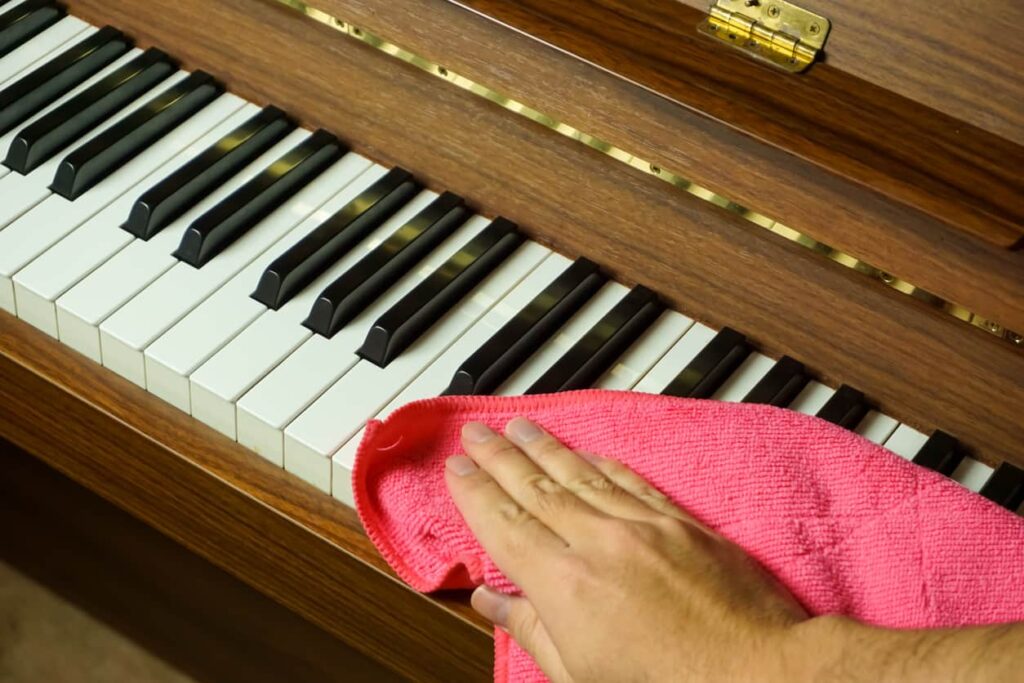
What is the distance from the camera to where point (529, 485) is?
1.29m

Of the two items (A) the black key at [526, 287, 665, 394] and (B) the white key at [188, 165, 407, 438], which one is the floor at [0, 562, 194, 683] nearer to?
(B) the white key at [188, 165, 407, 438]

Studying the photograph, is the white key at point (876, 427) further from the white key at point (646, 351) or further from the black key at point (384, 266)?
the black key at point (384, 266)

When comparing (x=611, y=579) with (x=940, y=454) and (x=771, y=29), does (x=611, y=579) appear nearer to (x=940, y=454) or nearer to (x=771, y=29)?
(x=940, y=454)

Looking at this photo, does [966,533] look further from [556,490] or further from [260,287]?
[260,287]

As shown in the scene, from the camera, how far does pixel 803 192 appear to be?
1451 mm

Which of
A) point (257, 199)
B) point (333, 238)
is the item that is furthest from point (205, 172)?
point (333, 238)

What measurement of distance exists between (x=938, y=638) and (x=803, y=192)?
483mm

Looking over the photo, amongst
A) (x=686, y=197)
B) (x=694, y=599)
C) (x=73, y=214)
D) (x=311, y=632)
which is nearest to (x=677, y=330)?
(x=686, y=197)

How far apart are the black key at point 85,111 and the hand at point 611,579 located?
68cm

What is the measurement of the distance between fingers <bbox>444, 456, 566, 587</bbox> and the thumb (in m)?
0.05

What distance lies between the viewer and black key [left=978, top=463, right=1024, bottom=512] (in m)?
1.45

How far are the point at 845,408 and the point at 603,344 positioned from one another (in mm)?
244

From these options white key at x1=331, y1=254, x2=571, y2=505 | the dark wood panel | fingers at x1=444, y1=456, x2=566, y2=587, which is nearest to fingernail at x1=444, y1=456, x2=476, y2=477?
fingers at x1=444, y1=456, x2=566, y2=587

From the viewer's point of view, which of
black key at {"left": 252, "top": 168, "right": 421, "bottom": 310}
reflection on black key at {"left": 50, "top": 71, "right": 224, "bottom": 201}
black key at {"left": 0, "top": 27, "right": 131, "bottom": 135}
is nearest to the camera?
black key at {"left": 252, "top": 168, "right": 421, "bottom": 310}
